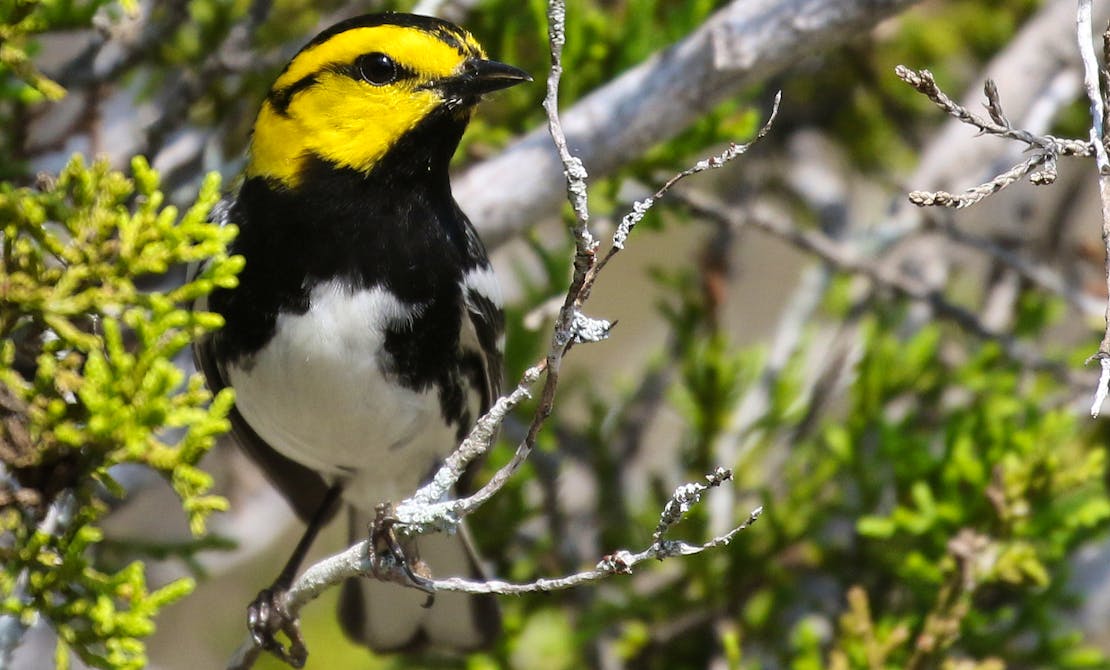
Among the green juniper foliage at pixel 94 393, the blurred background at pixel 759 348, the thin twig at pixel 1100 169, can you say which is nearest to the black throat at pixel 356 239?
the blurred background at pixel 759 348

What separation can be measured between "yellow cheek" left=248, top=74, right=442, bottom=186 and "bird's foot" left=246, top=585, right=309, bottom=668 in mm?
1026

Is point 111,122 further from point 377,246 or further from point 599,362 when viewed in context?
point 599,362

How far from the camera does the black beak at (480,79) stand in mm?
2836

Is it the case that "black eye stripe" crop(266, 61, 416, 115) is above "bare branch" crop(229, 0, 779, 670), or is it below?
above

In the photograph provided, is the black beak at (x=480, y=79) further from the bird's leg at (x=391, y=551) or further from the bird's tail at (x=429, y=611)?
the bird's tail at (x=429, y=611)

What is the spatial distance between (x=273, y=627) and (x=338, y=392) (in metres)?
0.72

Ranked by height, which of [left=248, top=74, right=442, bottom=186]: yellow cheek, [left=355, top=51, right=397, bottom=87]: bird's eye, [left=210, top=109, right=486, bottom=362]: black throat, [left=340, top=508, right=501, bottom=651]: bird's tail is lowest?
[left=340, top=508, right=501, bottom=651]: bird's tail

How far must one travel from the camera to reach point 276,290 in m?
2.83

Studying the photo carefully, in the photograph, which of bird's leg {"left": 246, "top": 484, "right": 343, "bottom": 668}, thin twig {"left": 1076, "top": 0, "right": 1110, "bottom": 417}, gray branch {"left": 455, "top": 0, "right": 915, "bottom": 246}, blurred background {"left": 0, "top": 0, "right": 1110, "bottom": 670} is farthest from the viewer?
blurred background {"left": 0, "top": 0, "right": 1110, "bottom": 670}

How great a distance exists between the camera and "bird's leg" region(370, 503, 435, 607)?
2.35 m

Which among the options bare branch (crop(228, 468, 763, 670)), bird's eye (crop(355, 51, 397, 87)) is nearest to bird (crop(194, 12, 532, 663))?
bird's eye (crop(355, 51, 397, 87))

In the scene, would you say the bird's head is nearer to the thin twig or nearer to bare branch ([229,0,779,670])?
bare branch ([229,0,779,670])

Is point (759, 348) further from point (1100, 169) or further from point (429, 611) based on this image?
point (1100, 169)

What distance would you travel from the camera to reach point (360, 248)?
2.85 m
